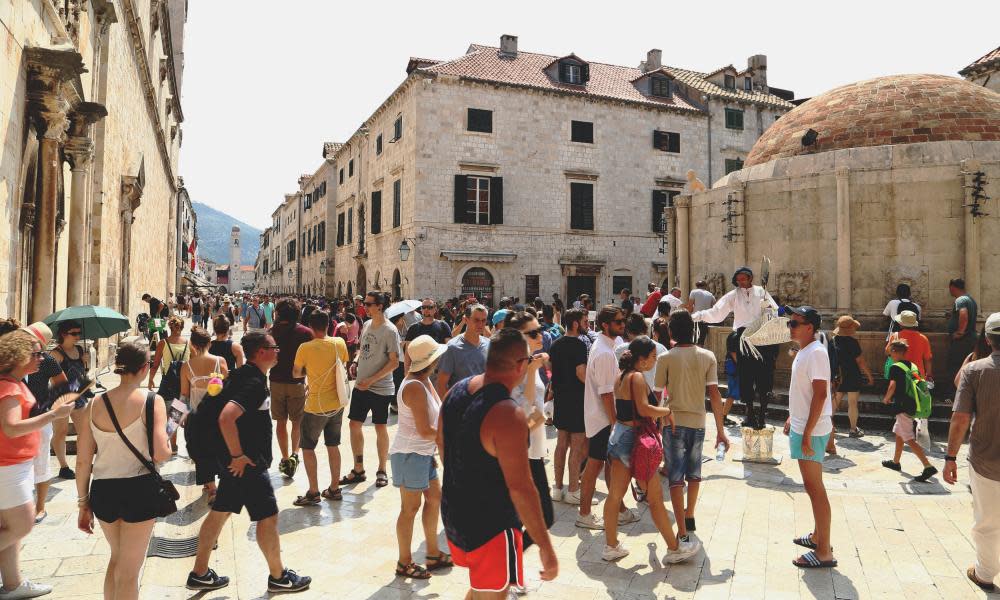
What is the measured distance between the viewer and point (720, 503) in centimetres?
573

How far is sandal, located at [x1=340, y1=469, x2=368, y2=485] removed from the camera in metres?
6.33

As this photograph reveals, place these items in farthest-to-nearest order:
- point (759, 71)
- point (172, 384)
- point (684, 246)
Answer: point (759, 71), point (684, 246), point (172, 384)

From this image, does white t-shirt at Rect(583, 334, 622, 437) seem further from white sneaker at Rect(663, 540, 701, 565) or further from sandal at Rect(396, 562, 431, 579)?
sandal at Rect(396, 562, 431, 579)

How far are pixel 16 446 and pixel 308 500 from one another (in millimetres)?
2531

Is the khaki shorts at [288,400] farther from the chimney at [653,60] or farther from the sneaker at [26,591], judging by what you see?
the chimney at [653,60]

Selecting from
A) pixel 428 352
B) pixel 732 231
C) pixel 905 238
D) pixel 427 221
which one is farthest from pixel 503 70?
pixel 428 352

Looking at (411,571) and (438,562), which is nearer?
(411,571)

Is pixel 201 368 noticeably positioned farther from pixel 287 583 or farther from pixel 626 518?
pixel 626 518

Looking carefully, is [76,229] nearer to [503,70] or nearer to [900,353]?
[900,353]

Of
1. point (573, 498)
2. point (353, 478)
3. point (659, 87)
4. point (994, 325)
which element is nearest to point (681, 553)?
point (573, 498)

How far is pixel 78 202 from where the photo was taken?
9664 millimetres

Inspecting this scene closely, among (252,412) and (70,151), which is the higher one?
(70,151)

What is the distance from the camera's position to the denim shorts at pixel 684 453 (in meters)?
4.79

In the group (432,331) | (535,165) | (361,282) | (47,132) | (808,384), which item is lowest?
(808,384)
